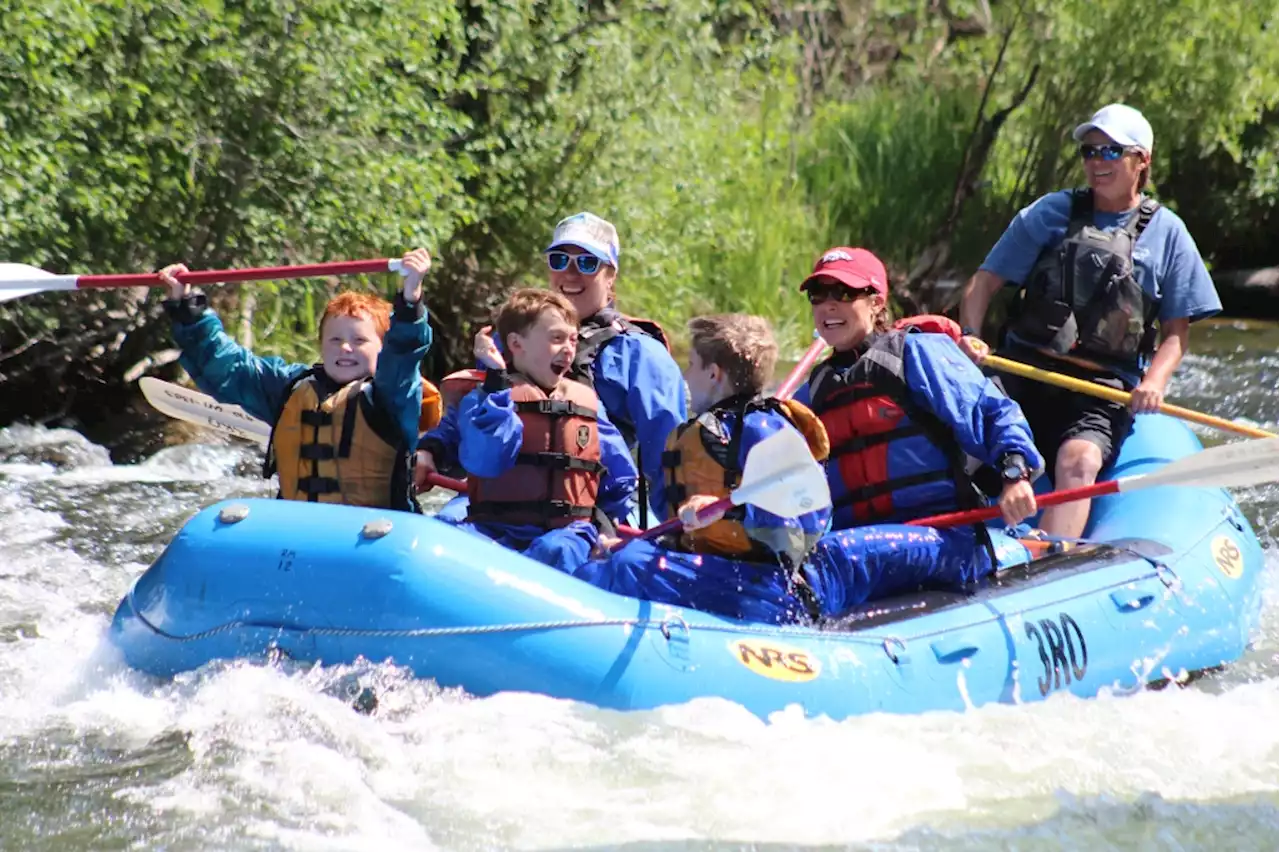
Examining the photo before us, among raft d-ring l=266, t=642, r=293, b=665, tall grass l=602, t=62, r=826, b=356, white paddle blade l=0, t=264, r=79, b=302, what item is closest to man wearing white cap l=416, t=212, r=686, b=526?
raft d-ring l=266, t=642, r=293, b=665

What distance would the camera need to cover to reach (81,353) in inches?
276

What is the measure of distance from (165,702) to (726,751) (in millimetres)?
1162

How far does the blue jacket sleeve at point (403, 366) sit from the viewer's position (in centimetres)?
374

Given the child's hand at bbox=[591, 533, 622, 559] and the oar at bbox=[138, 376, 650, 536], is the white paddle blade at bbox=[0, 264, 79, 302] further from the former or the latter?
the child's hand at bbox=[591, 533, 622, 559]

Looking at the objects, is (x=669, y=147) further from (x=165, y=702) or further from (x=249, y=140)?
(x=165, y=702)

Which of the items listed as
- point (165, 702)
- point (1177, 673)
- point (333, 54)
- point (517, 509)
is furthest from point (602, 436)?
point (333, 54)

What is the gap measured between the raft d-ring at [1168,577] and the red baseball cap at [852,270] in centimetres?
102

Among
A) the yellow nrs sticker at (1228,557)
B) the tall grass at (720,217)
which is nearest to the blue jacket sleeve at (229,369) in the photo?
the yellow nrs sticker at (1228,557)

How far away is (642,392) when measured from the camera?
4.14 m

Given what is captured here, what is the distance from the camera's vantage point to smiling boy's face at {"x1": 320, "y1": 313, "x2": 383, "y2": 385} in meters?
3.94

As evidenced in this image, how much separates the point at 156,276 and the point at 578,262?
100 centimetres

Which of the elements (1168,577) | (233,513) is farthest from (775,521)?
(1168,577)

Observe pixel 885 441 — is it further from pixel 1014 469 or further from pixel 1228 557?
pixel 1228 557

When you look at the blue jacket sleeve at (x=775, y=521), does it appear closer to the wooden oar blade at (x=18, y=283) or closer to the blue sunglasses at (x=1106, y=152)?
the blue sunglasses at (x=1106, y=152)
